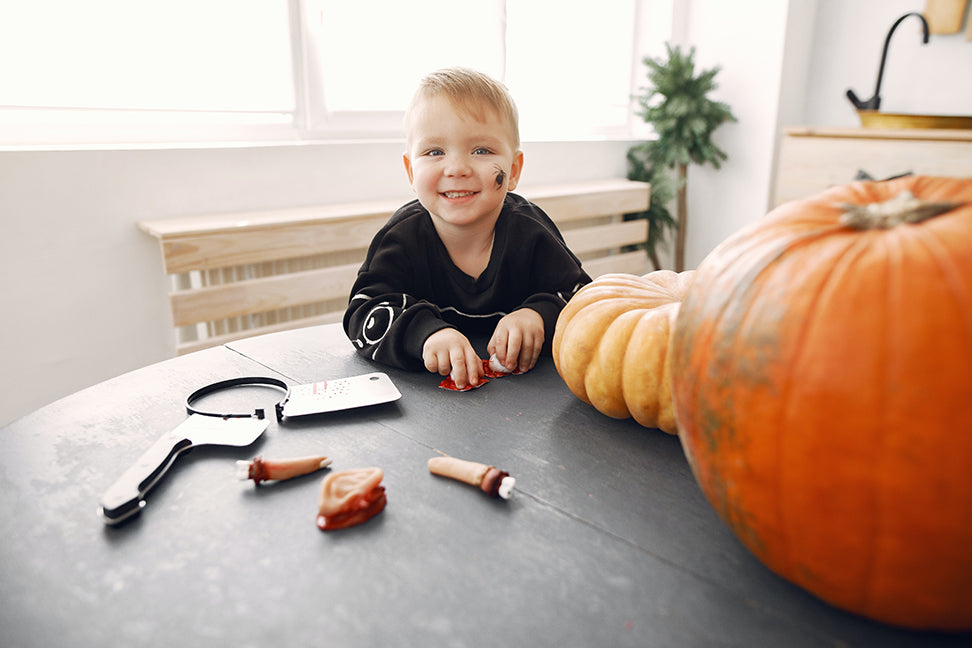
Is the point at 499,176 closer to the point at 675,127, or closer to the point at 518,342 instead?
the point at 518,342

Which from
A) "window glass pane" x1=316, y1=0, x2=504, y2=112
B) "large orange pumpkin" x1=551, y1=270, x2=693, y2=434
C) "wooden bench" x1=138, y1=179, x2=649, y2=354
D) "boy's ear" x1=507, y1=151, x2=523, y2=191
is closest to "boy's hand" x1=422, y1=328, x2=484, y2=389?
"large orange pumpkin" x1=551, y1=270, x2=693, y2=434

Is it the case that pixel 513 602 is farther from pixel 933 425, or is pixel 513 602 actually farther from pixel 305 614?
pixel 933 425

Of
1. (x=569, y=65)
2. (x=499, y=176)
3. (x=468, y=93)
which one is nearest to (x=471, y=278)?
(x=499, y=176)

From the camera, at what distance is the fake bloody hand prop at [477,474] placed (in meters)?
0.57

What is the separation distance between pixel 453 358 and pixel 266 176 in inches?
67.4

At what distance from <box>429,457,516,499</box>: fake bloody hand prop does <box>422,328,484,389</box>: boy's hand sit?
23cm

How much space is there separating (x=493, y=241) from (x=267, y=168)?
4.51ft

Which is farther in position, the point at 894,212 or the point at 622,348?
the point at 622,348

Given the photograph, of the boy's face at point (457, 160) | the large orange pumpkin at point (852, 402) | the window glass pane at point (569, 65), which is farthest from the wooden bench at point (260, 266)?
the large orange pumpkin at point (852, 402)

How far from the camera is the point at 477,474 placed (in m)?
0.59

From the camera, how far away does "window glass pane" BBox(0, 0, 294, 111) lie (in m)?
1.93

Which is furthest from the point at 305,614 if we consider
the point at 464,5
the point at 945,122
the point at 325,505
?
the point at 464,5

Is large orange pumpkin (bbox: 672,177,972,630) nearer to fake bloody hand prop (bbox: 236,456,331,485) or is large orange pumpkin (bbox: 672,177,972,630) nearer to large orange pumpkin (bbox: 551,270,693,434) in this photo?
large orange pumpkin (bbox: 551,270,693,434)

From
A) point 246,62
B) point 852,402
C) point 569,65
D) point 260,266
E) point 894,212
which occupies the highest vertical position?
point 569,65
